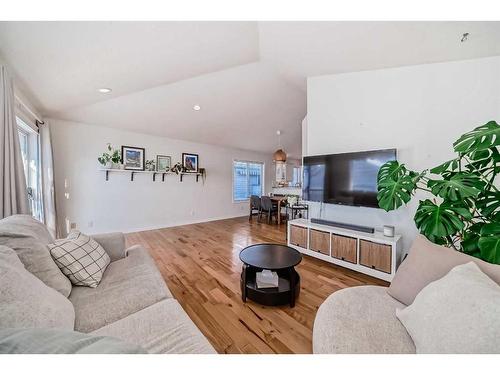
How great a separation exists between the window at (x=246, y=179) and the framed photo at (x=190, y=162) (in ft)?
4.39

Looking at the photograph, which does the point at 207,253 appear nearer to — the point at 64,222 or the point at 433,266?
the point at 433,266

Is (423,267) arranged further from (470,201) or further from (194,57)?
(194,57)

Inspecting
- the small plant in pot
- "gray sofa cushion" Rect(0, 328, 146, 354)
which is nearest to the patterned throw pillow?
"gray sofa cushion" Rect(0, 328, 146, 354)

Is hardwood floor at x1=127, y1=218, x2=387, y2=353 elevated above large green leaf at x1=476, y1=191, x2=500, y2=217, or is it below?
below

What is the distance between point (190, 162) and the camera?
202 inches

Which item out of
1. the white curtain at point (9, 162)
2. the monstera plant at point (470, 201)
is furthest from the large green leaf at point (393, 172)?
the white curtain at point (9, 162)

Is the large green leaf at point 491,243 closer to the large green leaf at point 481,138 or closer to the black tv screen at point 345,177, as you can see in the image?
the large green leaf at point 481,138

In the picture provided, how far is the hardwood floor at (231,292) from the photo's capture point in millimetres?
1371

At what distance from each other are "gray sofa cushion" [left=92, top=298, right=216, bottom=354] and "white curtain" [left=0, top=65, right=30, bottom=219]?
154 centimetres

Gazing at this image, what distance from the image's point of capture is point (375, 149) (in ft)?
8.18

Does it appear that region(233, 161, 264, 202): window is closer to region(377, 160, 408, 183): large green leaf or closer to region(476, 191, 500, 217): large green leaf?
region(377, 160, 408, 183): large green leaf

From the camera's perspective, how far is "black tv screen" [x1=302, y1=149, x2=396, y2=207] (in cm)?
236

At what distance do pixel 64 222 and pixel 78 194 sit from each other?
550 millimetres

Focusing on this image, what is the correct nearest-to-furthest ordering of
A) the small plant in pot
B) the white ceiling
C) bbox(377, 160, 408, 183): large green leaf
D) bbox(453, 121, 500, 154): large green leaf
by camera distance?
bbox(453, 121, 500, 154): large green leaf, the white ceiling, bbox(377, 160, 408, 183): large green leaf, the small plant in pot
